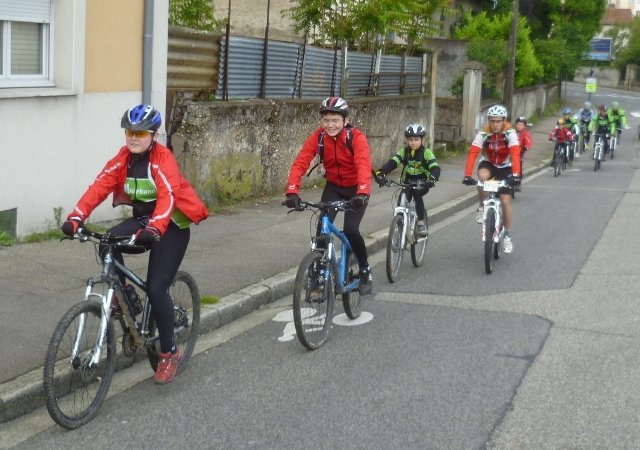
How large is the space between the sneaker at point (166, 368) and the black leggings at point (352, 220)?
2270 millimetres

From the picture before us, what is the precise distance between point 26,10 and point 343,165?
4.45 metres

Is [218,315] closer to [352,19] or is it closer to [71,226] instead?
[71,226]

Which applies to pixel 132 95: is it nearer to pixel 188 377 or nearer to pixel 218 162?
pixel 218 162

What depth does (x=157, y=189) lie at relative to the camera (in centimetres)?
573

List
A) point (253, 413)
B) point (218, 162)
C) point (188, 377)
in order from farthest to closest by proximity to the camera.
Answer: point (218, 162)
point (188, 377)
point (253, 413)

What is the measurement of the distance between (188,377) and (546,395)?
2.29 metres

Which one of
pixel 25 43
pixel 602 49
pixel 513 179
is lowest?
pixel 513 179

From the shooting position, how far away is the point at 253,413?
18.4 feet

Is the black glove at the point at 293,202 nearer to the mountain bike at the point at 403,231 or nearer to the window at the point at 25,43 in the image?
the mountain bike at the point at 403,231

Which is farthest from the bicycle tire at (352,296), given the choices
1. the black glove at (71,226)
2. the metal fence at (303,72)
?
the metal fence at (303,72)

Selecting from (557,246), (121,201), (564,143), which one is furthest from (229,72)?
(564,143)

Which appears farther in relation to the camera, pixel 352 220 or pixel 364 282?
pixel 364 282

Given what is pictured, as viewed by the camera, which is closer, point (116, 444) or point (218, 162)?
point (116, 444)

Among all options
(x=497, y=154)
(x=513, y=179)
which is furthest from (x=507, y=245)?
(x=497, y=154)
